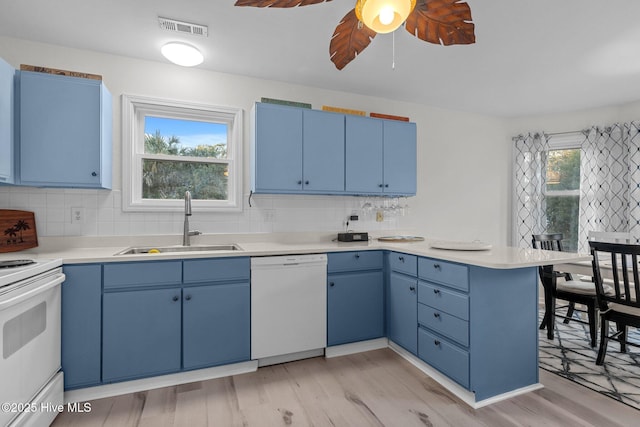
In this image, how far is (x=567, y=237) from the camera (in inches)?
160

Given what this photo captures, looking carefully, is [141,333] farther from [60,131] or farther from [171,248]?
[60,131]

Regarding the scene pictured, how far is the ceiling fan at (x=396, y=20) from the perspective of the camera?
1335 mm

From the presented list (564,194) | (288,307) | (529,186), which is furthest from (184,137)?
(564,194)

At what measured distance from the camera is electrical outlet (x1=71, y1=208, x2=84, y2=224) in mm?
2467

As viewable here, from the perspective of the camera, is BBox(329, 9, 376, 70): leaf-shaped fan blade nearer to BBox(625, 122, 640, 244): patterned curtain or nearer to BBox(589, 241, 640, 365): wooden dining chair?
BBox(589, 241, 640, 365): wooden dining chair

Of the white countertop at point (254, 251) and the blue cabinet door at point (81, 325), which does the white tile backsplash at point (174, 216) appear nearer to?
the white countertop at point (254, 251)

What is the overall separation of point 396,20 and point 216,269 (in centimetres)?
180

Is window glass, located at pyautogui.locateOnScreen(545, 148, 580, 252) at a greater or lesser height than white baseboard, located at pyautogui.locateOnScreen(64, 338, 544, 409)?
greater

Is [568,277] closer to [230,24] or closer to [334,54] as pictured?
[334,54]

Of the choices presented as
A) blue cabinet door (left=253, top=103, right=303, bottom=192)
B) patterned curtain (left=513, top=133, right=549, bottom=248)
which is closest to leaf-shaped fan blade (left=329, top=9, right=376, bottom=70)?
blue cabinet door (left=253, top=103, right=303, bottom=192)

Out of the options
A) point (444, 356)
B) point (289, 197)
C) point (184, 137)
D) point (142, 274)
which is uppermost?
point (184, 137)

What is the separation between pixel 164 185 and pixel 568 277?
400cm

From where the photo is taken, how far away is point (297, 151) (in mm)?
2840

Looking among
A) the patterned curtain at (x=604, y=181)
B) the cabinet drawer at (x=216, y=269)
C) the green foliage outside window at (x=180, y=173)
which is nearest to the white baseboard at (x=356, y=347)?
the cabinet drawer at (x=216, y=269)
